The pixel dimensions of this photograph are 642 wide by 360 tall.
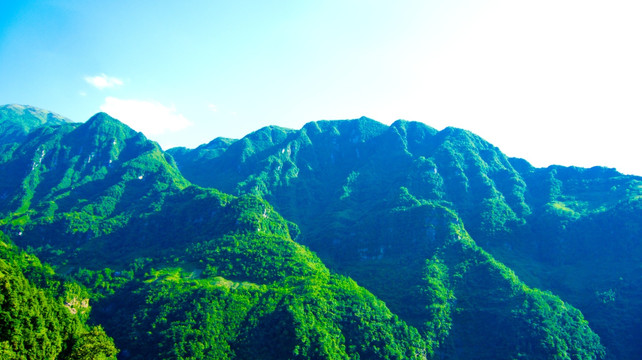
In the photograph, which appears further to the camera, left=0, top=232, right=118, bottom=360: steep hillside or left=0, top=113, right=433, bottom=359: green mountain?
left=0, top=113, right=433, bottom=359: green mountain

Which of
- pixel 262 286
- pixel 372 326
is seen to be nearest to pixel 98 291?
pixel 262 286

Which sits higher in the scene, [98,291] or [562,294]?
[562,294]

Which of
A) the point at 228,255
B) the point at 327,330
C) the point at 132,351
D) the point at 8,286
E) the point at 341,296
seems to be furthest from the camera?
the point at 228,255

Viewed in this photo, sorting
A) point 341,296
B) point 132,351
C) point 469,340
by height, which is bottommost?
point 132,351

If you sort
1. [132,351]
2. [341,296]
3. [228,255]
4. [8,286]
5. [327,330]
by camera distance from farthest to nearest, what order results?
[228,255] → [341,296] → [327,330] → [132,351] → [8,286]

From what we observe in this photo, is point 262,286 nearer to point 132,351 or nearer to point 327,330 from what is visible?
point 327,330

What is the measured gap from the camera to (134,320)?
13700cm

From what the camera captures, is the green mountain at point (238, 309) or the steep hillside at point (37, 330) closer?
the steep hillside at point (37, 330)

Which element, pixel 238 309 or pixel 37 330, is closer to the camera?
pixel 37 330

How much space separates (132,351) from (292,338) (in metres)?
53.5

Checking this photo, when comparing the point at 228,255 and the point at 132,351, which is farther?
the point at 228,255

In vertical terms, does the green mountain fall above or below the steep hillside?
above

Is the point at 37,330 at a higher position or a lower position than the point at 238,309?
lower

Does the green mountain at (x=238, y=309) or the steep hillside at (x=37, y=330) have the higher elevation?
the green mountain at (x=238, y=309)
